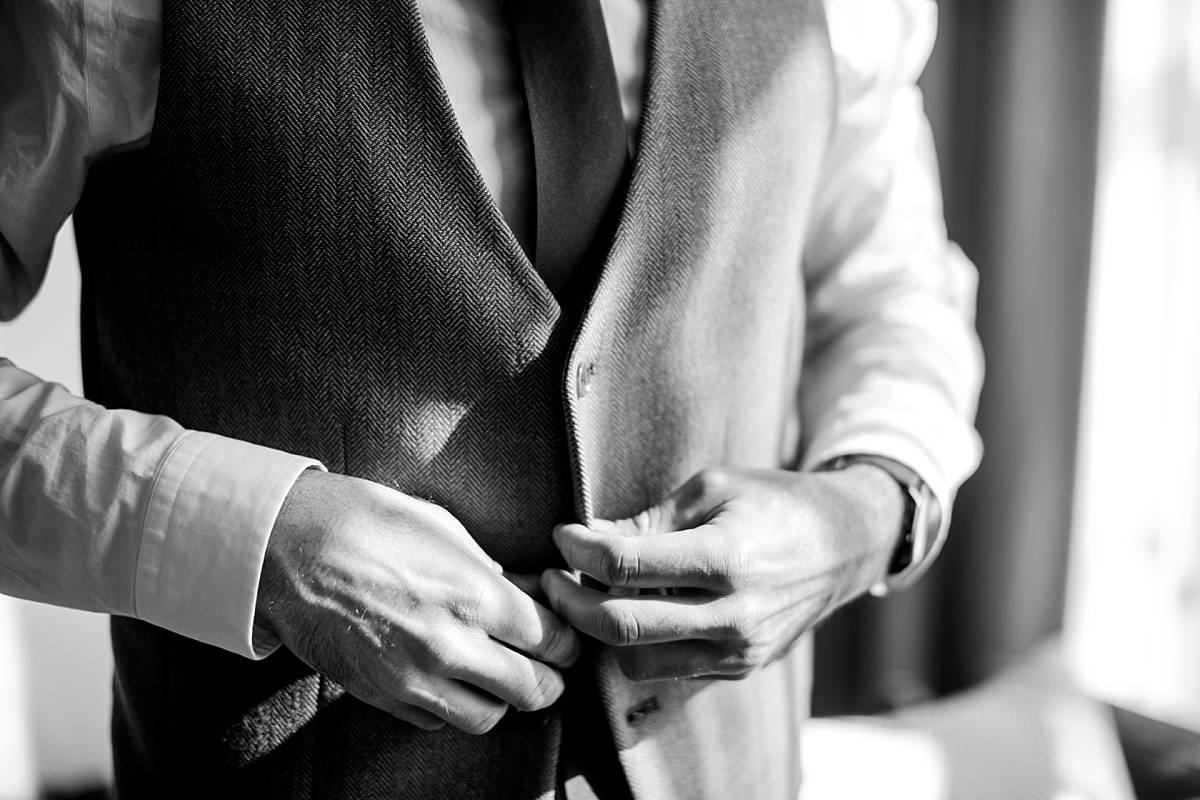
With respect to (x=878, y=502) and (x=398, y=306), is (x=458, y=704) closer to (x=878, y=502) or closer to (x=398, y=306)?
(x=398, y=306)

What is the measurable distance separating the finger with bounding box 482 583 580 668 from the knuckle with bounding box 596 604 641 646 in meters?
0.03

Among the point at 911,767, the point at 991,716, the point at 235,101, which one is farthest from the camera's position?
the point at 991,716

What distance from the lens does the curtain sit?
1.91 metres

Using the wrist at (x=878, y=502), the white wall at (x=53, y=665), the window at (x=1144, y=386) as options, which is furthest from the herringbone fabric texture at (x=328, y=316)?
the window at (x=1144, y=386)

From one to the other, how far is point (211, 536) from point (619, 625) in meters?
0.25

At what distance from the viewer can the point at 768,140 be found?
0.70m

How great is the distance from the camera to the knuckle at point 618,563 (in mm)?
591

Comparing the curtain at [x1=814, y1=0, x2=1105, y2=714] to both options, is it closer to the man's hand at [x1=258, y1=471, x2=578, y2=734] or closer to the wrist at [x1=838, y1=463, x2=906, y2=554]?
the wrist at [x1=838, y1=463, x2=906, y2=554]

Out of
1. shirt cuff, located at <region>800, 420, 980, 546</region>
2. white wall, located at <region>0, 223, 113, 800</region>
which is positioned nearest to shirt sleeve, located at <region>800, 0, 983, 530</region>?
shirt cuff, located at <region>800, 420, 980, 546</region>

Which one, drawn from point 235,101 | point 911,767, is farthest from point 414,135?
point 911,767

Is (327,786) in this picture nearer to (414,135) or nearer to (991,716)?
(414,135)

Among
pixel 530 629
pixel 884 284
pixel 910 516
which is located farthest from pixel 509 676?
pixel 884 284

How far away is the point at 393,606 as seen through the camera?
0.56m

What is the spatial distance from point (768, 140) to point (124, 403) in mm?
497
